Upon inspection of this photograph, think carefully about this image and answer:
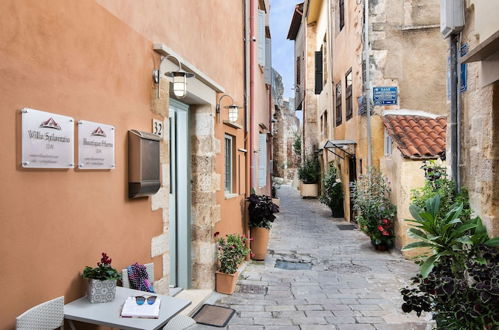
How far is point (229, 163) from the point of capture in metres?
7.22

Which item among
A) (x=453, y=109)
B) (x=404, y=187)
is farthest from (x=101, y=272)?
(x=404, y=187)

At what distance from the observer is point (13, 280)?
2.15 metres

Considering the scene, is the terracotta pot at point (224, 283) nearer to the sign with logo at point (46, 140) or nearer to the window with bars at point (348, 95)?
the sign with logo at point (46, 140)

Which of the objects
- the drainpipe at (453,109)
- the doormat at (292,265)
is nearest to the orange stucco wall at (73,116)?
the drainpipe at (453,109)

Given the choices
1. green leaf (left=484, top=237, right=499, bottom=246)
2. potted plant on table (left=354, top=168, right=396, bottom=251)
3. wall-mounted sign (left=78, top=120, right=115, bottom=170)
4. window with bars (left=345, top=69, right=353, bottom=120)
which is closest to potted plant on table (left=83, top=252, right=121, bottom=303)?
wall-mounted sign (left=78, top=120, right=115, bottom=170)

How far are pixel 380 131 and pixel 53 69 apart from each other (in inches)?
330

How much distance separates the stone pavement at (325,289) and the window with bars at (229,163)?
147 centimetres

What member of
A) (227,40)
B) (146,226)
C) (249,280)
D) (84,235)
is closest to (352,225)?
(249,280)

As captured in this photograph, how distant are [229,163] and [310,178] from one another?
13.5 meters

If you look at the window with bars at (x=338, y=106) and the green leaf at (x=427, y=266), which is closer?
the green leaf at (x=427, y=266)

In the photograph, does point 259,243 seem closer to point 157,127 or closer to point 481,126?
point 157,127

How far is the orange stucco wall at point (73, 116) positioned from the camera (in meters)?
2.16

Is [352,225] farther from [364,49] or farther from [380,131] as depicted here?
[364,49]

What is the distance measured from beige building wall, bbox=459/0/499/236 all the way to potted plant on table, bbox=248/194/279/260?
3.92 metres
